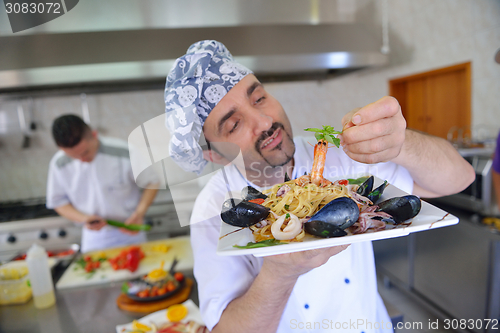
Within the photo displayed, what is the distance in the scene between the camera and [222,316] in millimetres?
892

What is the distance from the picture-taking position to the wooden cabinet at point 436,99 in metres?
2.60

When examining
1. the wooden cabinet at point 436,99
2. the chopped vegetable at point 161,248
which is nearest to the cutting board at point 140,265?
the chopped vegetable at point 161,248

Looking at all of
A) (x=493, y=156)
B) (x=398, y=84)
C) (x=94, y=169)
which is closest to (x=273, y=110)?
(x=94, y=169)

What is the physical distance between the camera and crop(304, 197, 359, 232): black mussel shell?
507 mm

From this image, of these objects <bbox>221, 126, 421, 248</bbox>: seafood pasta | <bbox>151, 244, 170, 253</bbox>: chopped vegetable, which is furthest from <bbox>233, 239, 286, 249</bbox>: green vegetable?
<bbox>151, 244, 170, 253</bbox>: chopped vegetable

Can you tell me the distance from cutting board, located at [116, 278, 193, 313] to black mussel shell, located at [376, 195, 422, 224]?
1115mm

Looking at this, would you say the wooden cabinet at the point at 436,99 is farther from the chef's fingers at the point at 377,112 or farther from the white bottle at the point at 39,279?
the white bottle at the point at 39,279

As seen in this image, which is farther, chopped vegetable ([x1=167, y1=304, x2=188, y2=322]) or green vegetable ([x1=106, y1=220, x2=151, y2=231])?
green vegetable ([x1=106, y1=220, x2=151, y2=231])

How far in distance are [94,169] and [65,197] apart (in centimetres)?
37

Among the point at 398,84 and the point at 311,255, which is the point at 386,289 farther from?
the point at 311,255

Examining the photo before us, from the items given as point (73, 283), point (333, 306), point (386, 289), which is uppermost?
point (333, 306)

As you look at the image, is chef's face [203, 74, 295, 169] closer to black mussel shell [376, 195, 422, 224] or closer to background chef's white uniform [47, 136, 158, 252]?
black mussel shell [376, 195, 422, 224]

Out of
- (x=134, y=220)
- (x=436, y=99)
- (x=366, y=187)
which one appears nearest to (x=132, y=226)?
(x=134, y=220)

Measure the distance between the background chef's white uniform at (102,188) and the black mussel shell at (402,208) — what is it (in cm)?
190
